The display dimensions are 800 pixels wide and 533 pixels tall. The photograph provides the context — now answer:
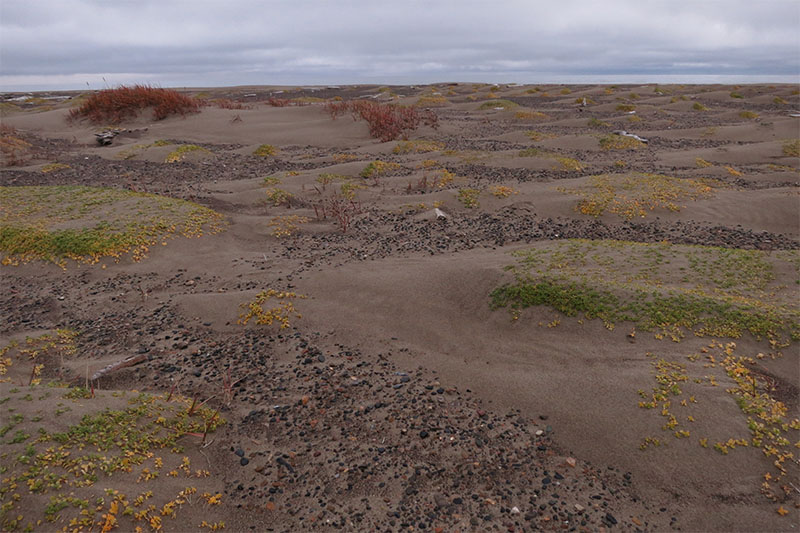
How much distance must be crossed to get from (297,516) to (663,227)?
980 cm

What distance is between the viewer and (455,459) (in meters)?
4.68

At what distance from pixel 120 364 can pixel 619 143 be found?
2060 cm

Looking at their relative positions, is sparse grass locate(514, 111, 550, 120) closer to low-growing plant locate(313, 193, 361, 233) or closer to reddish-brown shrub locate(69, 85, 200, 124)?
reddish-brown shrub locate(69, 85, 200, 124)

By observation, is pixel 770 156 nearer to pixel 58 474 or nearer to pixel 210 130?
pixel 58 474

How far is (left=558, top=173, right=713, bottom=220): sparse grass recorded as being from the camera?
11.5m

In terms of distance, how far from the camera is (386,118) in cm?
2434

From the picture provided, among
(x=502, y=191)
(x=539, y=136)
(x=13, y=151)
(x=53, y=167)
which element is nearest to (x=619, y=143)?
(x=539, y=136)

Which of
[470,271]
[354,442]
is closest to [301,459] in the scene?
[354,442]

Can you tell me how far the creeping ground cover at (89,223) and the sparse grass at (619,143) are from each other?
16518 mm

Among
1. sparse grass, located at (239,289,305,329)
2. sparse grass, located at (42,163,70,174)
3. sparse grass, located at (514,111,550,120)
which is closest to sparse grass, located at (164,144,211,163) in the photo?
sparse grass, located at (42,163,70,174)

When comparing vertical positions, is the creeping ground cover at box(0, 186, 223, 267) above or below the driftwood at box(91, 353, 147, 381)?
above

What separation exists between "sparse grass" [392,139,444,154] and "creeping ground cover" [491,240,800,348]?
11.8 meters

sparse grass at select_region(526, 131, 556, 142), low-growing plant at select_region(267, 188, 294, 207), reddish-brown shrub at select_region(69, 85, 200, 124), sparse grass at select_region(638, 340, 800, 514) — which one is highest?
reddish-brown shrub at select_region(69, 85, 200, 124)

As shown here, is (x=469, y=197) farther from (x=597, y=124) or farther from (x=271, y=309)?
(x=597, y=124)
